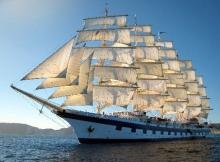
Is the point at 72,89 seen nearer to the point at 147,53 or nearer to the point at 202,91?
the point at 147,53

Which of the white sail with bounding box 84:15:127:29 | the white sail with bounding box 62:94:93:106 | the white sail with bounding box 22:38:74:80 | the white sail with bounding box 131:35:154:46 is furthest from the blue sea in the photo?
the white sail with bounding box 131:35:154:46

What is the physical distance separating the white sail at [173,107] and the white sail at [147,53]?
42.9 feet

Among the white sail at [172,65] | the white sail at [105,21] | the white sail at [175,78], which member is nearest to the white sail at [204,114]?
the white sail at [172,65]

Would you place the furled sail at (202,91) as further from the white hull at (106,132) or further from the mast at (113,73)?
the white hull at (106,132)

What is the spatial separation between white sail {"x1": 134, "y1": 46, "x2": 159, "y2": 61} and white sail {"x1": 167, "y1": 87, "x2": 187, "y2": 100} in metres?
12.1

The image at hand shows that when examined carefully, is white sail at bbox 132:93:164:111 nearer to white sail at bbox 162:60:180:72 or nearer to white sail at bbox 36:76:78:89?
white sail at bbox 162:60:180:72

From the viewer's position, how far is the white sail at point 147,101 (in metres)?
69.2

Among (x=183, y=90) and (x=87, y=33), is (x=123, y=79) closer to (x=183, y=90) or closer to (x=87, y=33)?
(x=87, y=33)

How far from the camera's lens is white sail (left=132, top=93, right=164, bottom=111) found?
69250 millimetres

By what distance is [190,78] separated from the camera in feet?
335

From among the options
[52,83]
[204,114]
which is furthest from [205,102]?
[52,83]

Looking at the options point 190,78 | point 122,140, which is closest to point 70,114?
point 122,140

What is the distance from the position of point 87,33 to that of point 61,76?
1944cm

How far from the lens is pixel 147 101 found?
2758 inches
